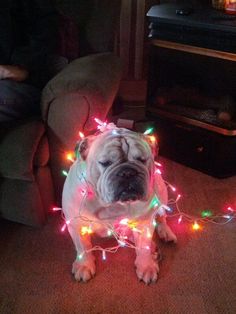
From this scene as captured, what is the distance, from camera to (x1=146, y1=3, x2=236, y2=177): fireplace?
5.40ft

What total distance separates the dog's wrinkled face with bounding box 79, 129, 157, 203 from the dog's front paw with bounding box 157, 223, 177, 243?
0.43 metres

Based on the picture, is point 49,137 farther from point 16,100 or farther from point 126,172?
point 126,172

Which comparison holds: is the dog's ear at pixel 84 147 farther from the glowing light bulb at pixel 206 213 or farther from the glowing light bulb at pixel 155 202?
the glowing light bulb at pixel 206 213

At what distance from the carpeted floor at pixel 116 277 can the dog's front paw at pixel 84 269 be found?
2 centimetres

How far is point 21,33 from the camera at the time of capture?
1748 mm

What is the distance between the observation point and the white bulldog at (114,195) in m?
1.04

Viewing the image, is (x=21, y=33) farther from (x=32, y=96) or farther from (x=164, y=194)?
(x=164, y=194)

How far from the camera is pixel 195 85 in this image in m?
1.93

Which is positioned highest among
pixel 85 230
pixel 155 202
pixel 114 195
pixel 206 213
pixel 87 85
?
pixel 87 85

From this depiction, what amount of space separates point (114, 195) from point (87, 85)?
1.58 ft

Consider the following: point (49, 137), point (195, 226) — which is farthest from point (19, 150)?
point (195, 226)

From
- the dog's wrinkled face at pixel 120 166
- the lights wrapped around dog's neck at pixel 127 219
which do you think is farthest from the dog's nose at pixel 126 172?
the lights wrapped around dog's neck at pixel 127 219

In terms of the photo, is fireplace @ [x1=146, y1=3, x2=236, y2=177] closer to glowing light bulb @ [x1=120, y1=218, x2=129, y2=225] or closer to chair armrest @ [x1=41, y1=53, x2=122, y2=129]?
chair armrest @ [x1=41, y1=53, x2=122, y2=129]

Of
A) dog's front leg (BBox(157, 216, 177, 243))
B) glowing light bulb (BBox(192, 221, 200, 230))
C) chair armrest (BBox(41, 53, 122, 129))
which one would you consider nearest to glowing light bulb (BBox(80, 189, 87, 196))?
chair armrest (BBox(41, 53, 122, 129))
